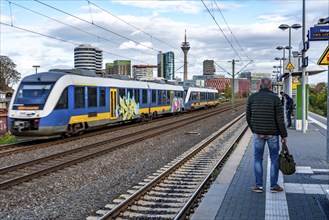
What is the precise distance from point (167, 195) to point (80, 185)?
2160mm

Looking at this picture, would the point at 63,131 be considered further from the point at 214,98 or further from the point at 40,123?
the point at 214,98

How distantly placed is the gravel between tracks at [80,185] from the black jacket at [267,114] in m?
2.99

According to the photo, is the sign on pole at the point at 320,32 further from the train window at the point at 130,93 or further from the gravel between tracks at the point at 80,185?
A: the train window at the point at 130,93

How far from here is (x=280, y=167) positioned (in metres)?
7.29

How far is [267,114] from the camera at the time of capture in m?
7.20

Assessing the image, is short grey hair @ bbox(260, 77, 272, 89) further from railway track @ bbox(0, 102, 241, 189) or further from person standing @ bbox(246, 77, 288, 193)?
railway track @ bbox(0, 102, 241, 189)

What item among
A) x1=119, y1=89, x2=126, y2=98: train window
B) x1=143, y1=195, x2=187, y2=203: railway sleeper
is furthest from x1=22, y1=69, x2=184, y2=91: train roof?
x1=143, y1=195, x2=187, y2=203: railway sleeper

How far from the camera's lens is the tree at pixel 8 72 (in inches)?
2814

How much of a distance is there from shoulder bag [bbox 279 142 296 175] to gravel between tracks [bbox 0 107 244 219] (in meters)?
3.08

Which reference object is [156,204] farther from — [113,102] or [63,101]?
[113,102]

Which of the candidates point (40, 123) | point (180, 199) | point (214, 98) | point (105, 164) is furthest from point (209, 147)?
point (214, 98)

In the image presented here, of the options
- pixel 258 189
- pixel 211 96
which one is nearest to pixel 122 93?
pixel 258 189

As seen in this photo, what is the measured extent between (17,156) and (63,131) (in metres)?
3.74

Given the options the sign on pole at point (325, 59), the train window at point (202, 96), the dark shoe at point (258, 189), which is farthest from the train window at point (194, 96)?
the dark shoe at point (258, 189)
